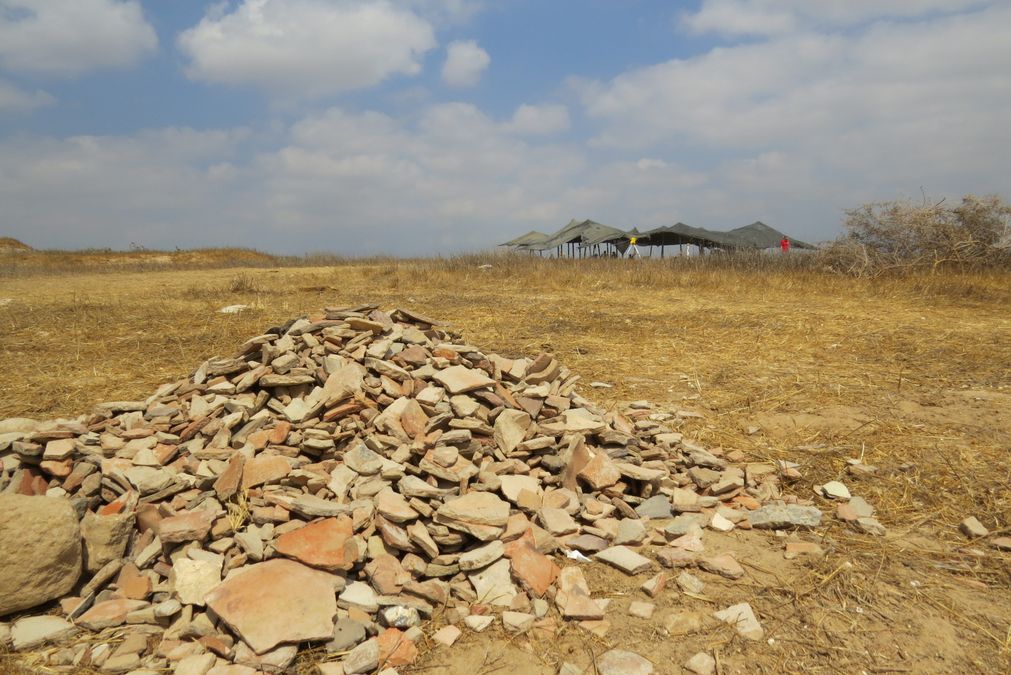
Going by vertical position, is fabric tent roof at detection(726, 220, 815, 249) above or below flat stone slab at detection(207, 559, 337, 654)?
above

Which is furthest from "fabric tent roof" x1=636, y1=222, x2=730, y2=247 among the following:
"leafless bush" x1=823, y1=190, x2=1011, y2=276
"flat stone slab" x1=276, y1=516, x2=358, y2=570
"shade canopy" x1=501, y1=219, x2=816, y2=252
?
"flat stone slab" x1=276, y1=516, x2=358, y2=570

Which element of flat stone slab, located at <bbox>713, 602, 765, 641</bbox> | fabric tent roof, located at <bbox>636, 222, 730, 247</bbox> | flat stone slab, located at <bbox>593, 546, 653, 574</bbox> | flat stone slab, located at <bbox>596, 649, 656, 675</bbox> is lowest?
flat stone slab, located at <bbox>596, 649, 656, 675</bbox>

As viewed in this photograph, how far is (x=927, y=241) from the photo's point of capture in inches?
512

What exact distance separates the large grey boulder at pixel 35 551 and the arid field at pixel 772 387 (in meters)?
0.39

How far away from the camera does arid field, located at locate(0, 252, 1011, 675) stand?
7.73 feet

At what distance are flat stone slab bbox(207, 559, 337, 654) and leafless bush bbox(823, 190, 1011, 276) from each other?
13.3 meters

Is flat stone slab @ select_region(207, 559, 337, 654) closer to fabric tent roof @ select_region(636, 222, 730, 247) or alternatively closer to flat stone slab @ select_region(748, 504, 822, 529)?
flat stone slab @ select_region(748, 504, 822, 529)

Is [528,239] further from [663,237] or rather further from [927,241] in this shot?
[927,241]

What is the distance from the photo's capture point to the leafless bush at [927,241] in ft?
40.6

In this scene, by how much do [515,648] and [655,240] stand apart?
21.5 metres

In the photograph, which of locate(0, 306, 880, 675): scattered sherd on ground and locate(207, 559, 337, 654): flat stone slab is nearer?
locate(207, 559, 337, 654): flat stone slab

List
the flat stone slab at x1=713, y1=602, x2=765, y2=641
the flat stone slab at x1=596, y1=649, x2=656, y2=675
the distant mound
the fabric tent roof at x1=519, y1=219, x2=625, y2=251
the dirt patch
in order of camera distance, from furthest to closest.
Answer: the distant mound → the fabric tent roof at x1=519, y1=219, x2=625, y2=251 → the dirt patch → the flat stone slab at x1=713, y1=602, x2=765, y2=641 → the flat stone slab at x1=596, y1=649, x2=656, y2=675

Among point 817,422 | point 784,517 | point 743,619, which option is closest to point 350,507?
point 743,619

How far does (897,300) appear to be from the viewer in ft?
33.6
